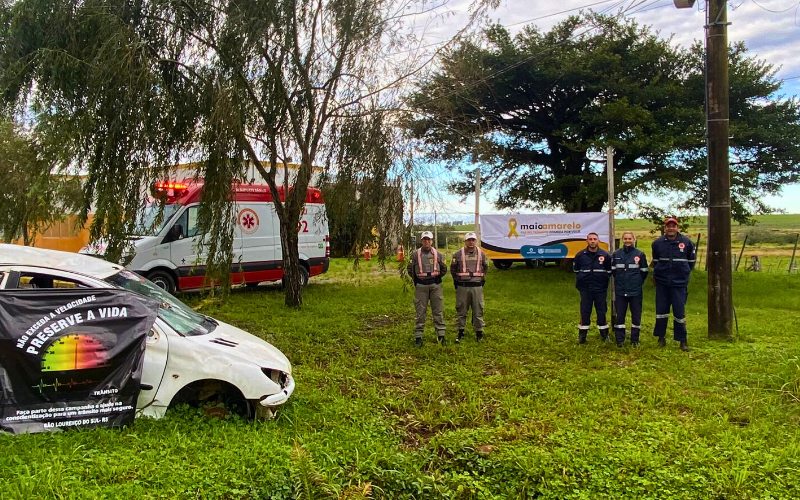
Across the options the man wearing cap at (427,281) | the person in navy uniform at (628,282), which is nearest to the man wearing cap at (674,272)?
the person in navy uniform at (628,282)

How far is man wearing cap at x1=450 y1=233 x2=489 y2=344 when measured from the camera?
8.17 metres

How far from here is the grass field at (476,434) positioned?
11.8ft

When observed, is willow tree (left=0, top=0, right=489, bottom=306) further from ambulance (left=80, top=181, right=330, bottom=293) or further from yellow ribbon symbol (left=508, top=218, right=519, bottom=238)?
yellow ribbon symbol (left=508, top=218, right=519, bottom=238)

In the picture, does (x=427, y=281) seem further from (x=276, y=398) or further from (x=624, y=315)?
(x=276, y=398)

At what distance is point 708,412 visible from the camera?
16.5 ft

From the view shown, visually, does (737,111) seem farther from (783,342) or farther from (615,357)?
(615,357)

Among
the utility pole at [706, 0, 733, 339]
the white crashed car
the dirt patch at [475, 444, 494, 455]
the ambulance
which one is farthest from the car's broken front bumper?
the utility pole at [706, 0, 733, 339]

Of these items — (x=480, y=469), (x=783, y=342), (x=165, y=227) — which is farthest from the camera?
(x=165, y=227)

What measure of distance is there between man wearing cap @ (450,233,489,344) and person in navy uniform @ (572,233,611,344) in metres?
1.37

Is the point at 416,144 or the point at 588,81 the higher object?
the point at 588,81

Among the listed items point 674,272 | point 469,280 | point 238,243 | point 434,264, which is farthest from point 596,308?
point 238,243

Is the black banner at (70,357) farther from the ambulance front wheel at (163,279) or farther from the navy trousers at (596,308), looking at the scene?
the ambulance front wheel at (163,279)

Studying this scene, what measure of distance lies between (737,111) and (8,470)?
18.1m

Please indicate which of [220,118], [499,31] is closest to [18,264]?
[220,118]
